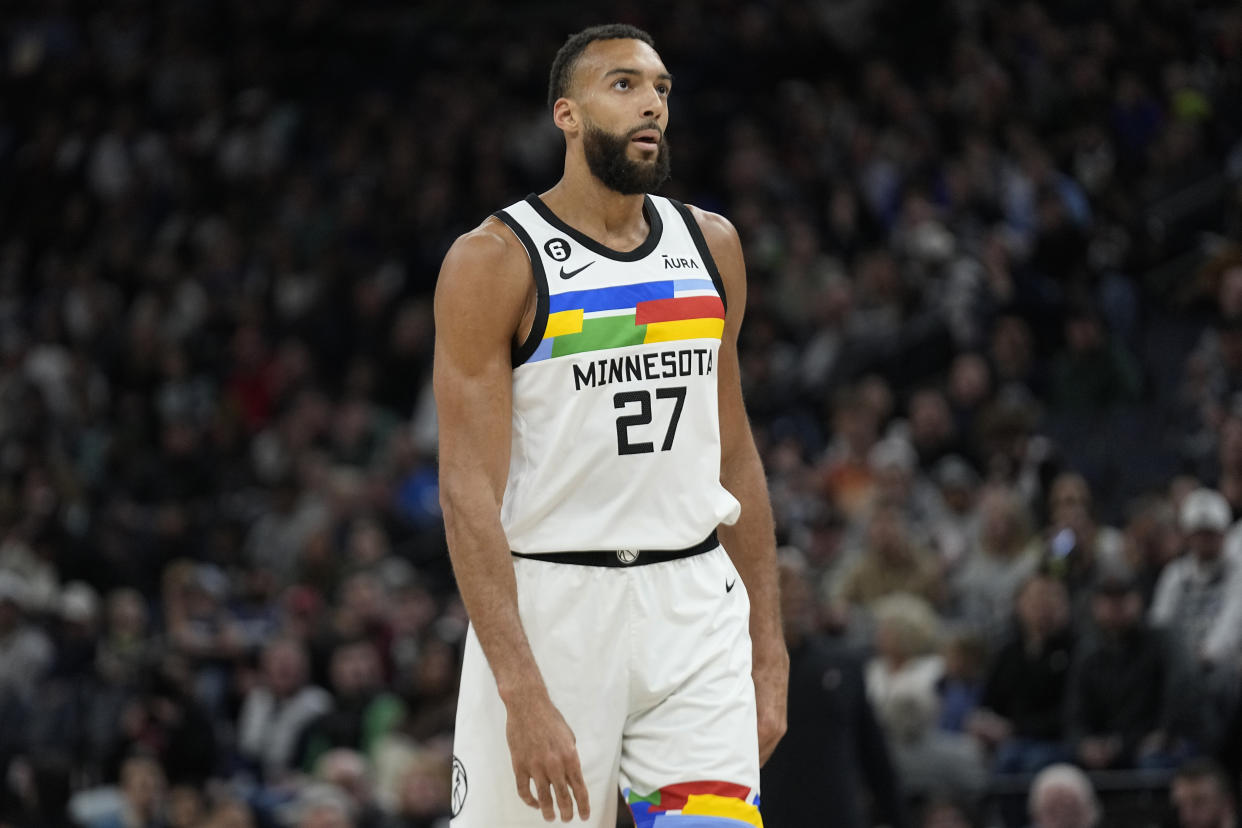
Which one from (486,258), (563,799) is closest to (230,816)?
(563,799)

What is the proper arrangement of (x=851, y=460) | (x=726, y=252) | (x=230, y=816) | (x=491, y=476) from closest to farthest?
(x=491, y=476) < (x=726, y=252) < (x=230, y=816) < (x=851, y=460)

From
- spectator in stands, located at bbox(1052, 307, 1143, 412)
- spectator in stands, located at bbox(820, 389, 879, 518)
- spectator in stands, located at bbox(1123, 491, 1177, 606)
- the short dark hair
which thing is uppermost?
spectator in stands, located at bbox(1052, 307, 1143, 412)

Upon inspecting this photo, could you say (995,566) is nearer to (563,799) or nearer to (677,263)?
(677,263)

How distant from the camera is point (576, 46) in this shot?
177 inches

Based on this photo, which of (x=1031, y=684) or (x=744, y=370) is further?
(x=744, y=370)

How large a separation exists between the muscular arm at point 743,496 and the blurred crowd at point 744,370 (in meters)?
2.80

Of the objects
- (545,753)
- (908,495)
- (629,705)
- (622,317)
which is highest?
(908,495)

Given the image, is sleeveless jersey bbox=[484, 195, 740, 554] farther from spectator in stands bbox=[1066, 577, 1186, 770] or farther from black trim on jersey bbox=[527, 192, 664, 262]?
spectator in stands bbox=[1066, 577, 1186, 770]

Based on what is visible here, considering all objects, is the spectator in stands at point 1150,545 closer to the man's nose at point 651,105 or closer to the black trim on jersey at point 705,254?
the black trim on jersey at point 705,254

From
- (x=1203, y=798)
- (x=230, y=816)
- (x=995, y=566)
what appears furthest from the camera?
(x=995, y=566)

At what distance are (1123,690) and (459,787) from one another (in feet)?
18.7

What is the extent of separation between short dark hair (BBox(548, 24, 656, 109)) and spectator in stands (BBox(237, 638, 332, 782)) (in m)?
7.45

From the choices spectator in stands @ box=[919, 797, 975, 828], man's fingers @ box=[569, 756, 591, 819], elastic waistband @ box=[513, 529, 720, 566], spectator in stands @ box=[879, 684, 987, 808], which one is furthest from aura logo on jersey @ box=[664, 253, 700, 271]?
spectator in stands @ box=[879, 684, 987, 808]

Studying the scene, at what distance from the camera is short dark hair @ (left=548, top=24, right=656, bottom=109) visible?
4.46 meters
